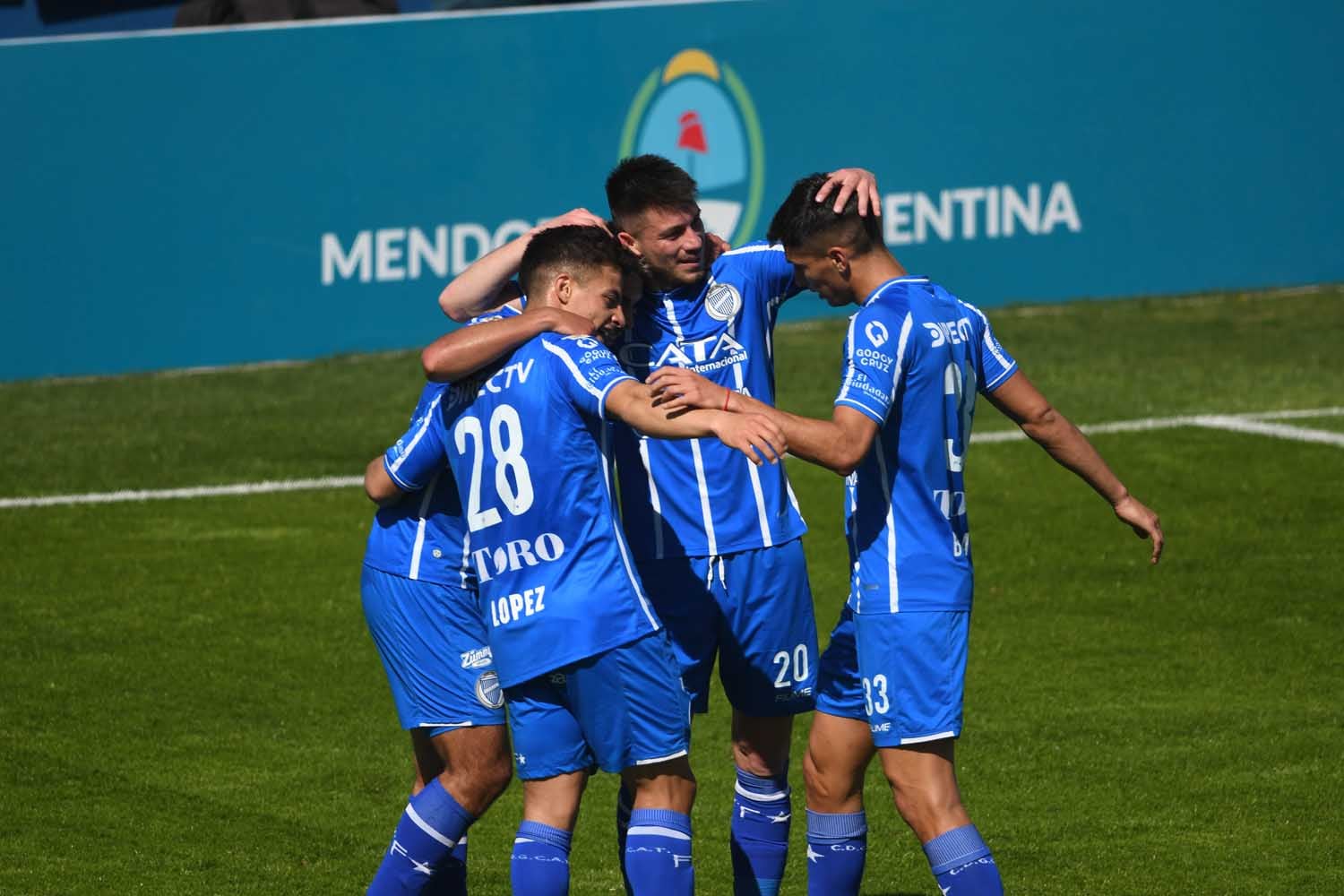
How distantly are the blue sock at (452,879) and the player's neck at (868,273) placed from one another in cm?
197

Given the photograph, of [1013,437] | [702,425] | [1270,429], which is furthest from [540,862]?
[1270,429]

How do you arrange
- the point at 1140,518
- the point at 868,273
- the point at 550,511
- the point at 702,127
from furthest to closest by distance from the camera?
the point at 702,127 → the point at 1140,518 → the point at 868,273 → the point at 550,511

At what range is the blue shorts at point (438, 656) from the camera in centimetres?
567

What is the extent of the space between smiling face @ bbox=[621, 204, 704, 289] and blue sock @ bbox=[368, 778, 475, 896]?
1.65 m

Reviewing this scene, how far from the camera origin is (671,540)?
233 inches

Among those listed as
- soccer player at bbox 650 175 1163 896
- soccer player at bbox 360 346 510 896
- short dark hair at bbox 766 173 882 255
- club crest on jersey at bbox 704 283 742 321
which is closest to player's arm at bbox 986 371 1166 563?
soccer player at bbox 650 175 1163 896

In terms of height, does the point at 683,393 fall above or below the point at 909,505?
above

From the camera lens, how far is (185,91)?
561 inches

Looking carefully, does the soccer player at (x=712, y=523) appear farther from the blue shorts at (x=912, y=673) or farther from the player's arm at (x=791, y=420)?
the player's arm at (x=791, y=420)

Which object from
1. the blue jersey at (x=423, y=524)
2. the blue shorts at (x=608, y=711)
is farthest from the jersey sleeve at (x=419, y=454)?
the blue shorts at (x=608, y=711)

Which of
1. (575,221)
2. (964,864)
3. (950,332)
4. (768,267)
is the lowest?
(964,864)

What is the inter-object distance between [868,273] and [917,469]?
0.55 meters

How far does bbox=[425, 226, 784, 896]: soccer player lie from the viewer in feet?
16.8

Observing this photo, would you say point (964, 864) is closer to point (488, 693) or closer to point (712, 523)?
point (712, 523)
